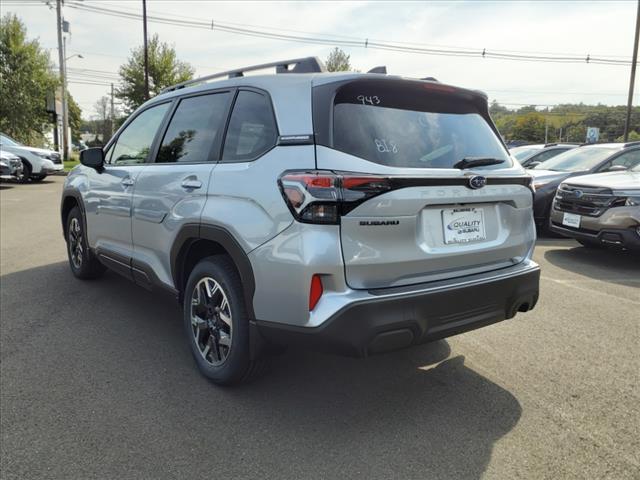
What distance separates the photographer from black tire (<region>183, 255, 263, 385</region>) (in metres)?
2.85

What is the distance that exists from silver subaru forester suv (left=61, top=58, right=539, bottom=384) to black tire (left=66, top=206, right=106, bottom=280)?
1.96 metres

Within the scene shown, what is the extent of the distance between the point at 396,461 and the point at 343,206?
1.21 meters

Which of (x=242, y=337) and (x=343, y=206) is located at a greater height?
→ (x=343, y=206)

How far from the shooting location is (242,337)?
112 inches

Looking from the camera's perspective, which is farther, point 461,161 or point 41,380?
point 41,380

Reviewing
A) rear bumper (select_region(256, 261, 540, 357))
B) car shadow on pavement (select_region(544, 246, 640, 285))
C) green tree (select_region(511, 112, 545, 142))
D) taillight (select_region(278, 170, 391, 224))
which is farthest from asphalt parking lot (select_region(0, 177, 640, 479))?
green tree (select_region(511, 112, 545, 142))

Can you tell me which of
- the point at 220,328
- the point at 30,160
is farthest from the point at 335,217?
the point at 30,160

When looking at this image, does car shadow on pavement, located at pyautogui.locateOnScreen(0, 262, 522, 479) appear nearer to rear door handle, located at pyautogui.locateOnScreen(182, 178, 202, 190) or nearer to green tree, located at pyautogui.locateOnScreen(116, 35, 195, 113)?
rear door handle, located at pyautogui.locateOnScreen(182, 178, 202, 190)

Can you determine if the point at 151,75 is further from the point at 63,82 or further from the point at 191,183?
the point at 191,183

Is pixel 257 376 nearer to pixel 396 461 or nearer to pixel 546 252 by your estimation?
pixel 396 461

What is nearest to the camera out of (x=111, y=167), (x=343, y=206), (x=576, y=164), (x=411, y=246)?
(x=343, y=206)

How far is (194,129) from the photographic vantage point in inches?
139

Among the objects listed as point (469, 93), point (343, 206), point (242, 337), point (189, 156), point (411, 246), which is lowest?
point (242, 337)

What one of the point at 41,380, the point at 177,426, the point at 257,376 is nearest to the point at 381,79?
the point at 257,376
